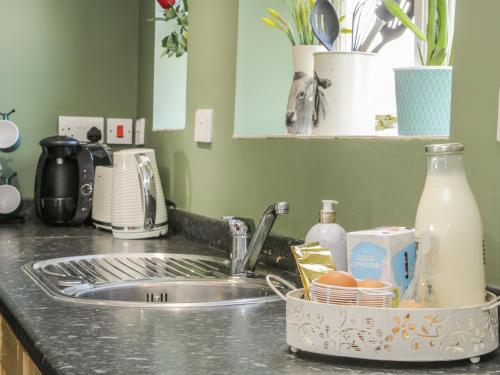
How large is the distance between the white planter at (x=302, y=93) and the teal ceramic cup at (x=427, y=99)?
36 centimetres

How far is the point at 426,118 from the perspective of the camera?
1393mm

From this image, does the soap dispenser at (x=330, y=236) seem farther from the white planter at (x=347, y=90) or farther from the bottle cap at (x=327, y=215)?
the white planter at (x=347, y=90)

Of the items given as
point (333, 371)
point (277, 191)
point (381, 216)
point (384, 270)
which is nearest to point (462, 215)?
point (384, 270)

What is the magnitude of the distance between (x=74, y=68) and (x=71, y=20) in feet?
0.55

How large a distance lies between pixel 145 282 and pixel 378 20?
30.8 inches

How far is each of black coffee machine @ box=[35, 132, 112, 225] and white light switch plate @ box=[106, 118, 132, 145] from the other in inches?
11.0

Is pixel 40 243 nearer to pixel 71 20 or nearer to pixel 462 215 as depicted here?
pixel 71 20

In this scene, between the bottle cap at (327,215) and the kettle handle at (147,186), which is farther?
the kettle handle at (147,186)

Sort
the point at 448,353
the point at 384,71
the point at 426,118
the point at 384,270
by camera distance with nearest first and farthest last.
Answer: the point at 448,353
the point at 384,270
the point at 426,118
the point at 384,71

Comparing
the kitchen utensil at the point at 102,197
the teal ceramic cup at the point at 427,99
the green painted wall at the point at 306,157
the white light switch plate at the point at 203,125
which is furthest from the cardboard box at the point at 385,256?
the kitchen utensil at the point at 102,197

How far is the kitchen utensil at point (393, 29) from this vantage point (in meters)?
1.78

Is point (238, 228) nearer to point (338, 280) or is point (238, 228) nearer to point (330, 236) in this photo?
point (330, 236)

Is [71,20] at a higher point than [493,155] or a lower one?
higher

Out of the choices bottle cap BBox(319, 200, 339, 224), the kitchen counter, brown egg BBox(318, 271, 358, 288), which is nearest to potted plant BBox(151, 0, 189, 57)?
the kitchen counter
